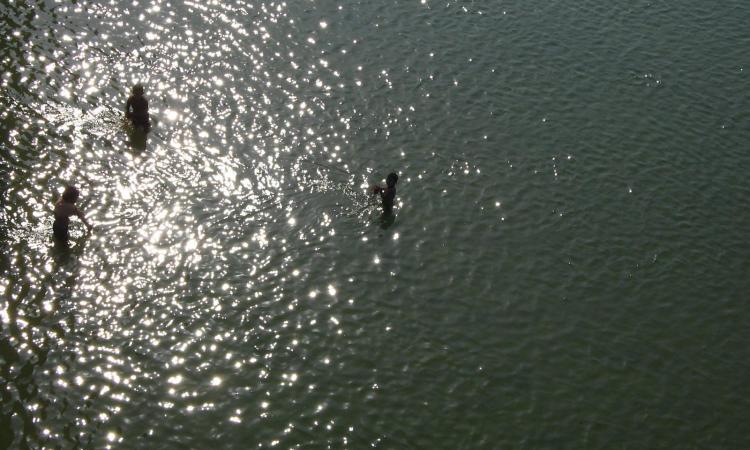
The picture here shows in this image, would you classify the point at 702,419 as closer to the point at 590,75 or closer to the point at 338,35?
the point at 590,75

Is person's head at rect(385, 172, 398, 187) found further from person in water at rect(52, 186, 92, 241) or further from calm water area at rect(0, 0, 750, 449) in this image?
person in water at rect(52, 186, 92, 241)

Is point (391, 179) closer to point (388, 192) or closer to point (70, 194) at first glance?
point (388, 192)

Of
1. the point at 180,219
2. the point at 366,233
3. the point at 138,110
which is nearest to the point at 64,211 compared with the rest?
the point at 180,219

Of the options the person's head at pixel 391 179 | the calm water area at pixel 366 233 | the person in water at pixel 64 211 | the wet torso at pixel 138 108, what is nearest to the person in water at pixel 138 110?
the wet torso at pixel 138 108

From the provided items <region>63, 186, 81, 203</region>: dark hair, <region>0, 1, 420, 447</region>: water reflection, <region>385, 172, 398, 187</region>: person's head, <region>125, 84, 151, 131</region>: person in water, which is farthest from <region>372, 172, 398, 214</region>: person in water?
<region>63, 186, 81, 203</region>: dark hair

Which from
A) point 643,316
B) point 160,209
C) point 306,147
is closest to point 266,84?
point 306,147

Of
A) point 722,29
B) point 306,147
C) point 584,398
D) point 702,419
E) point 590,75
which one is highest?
point 722,29
